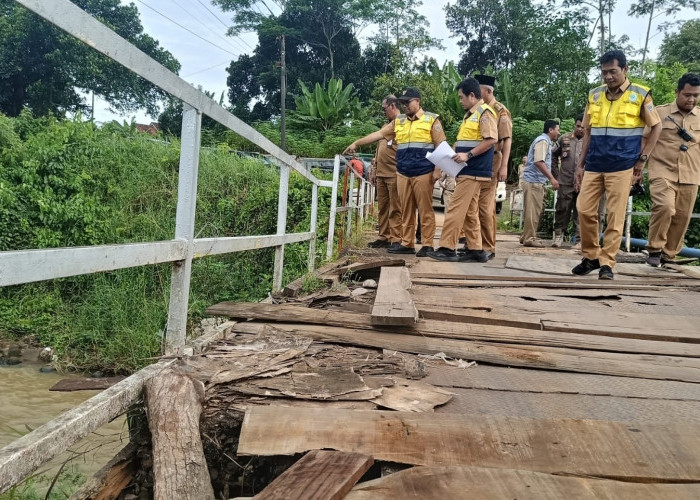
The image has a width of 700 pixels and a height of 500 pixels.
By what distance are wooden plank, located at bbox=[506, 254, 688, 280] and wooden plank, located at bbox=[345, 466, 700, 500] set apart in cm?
395

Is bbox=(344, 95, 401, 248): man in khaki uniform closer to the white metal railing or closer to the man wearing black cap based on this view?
the man wearing black cap

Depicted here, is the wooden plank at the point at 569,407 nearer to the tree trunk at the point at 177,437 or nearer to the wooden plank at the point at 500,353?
the wooden plank at the point at 500,353

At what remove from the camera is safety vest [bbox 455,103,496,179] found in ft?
18.5

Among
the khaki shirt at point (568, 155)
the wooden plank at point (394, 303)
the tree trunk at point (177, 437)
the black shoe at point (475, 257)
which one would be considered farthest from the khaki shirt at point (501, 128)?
the tree trunk at point (177, 437)

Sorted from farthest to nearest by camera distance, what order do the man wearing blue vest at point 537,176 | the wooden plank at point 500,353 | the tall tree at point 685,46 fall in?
the tall tree at point 685,46
the man wearing blue vest at point 537,176
the wooden plank at point 500,353

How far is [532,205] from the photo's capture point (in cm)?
829

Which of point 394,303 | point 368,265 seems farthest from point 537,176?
point 394,303

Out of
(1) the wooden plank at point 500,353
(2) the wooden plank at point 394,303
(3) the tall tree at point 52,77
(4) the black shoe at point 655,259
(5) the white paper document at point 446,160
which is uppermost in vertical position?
(3) the tall tree at point 52,77

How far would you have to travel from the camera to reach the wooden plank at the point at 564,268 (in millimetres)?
5105

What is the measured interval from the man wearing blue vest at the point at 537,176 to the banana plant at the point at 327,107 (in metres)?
18.5

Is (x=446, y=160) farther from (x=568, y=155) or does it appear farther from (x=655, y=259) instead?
(x=568, y=155)

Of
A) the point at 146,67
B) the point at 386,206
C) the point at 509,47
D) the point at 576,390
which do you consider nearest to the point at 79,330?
the point at 386,206

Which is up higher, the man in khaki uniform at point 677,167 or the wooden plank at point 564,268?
the man in khaki uniform at point 677,167

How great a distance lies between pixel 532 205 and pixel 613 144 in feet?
12.3
